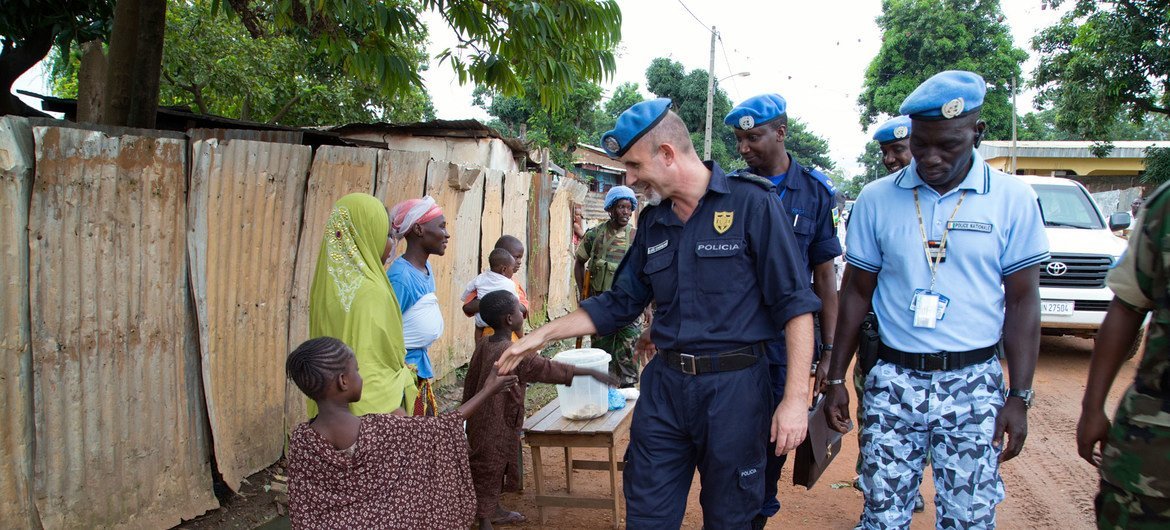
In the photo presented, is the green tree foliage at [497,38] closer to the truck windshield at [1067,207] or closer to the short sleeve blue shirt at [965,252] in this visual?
the short sleeve blue shirt at [965,252]

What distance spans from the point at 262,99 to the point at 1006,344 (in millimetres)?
14519

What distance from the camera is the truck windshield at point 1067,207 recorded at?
903 centimetres

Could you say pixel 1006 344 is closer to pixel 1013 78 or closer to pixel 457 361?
pixel 457 361

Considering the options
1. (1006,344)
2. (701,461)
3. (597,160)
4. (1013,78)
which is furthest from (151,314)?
(1013,78)

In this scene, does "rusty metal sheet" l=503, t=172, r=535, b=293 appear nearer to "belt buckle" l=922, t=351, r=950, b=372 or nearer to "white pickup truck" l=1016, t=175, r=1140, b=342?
"white pickup truck" l=1016, t=175, r=1140, b=342

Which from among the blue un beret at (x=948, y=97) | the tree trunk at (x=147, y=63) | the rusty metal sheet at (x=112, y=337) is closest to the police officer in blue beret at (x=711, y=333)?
the blue un beret at (x=948, y=97)

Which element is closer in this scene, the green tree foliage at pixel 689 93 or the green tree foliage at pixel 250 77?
the green tree foliage at pixel 250 77

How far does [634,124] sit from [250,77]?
13324 millimetres

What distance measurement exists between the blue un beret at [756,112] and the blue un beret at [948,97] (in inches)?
42.7

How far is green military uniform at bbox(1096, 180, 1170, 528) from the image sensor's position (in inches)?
74.5

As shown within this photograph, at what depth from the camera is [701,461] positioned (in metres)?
2.92

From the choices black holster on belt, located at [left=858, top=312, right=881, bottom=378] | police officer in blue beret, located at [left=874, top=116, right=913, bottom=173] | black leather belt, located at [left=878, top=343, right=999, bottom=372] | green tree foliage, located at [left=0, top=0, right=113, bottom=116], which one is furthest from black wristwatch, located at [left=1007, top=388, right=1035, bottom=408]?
green tree foliage, located at [left=0, top=0, right=113, bottom=116]

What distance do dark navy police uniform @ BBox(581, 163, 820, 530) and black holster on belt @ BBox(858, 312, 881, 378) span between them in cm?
45

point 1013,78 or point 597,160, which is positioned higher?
point 1013,78
